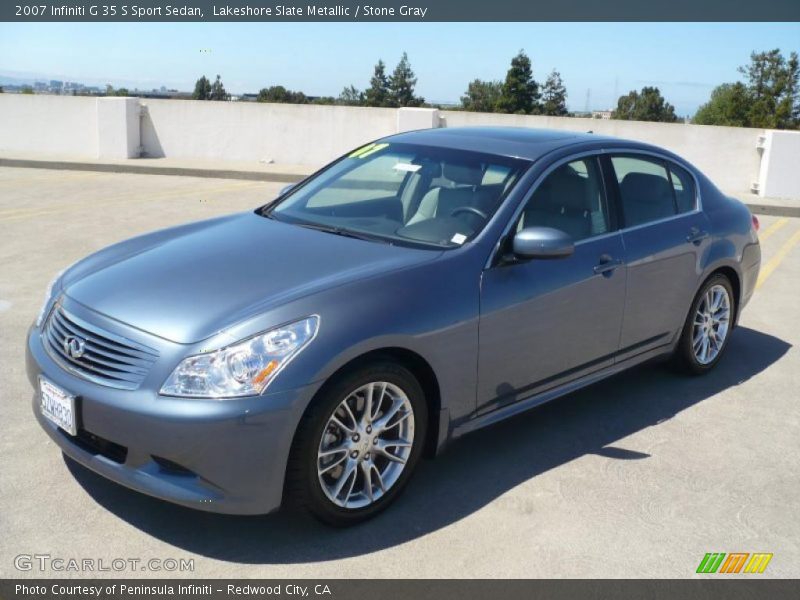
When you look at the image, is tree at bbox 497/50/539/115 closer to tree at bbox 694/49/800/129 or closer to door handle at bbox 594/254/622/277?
tree at bbox 694/49/800/129

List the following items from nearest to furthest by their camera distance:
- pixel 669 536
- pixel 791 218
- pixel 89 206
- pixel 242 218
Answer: pixel 669 536 < pixel 242 218 < pixel 89 206 < pixel 791 218

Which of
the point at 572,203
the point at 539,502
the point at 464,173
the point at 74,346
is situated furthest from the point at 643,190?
the point at 74,346

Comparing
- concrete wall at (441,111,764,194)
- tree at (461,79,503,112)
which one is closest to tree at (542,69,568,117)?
tree at (461,79,503,112)

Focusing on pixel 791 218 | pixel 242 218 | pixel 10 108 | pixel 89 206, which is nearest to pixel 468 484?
pixel 242 218

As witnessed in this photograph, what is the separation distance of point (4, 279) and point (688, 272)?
223 inches

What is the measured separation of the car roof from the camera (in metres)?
4.74

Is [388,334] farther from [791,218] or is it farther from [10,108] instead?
[10,108]

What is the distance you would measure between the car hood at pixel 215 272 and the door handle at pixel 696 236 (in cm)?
211

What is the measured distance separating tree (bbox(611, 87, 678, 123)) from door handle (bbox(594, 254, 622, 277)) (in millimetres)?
137317

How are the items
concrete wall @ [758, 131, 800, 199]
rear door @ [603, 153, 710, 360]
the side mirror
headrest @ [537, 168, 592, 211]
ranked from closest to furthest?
the side mirror, headrest @ [537, 168, 592, 211], rear door @ [603, 153, 710, 360], concrete wall @ [758, 131, 800, 199]

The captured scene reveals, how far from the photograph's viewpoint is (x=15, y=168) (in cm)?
1631

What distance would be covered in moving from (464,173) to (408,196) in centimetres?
33

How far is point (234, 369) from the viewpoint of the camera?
130 inches

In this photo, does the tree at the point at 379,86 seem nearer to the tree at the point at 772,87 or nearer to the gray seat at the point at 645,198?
the tree at the point at 772,87
